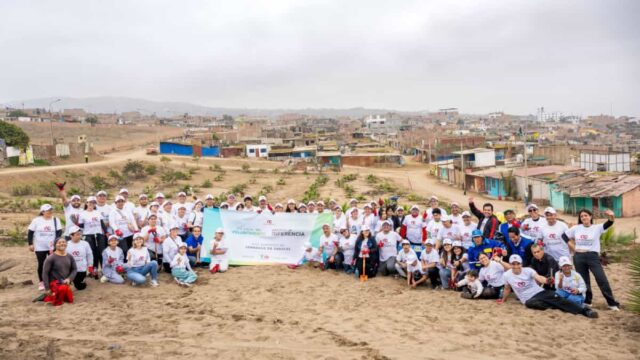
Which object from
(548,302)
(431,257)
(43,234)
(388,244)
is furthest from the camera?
(388,244)

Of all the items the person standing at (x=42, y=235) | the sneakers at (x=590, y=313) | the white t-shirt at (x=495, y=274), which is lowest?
the sneakers at (x=590, y=313)

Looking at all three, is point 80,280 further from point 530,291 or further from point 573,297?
point 573,297

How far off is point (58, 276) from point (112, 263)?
1218mm

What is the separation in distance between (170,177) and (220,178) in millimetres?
4227

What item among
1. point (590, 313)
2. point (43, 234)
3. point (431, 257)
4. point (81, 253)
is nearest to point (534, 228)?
point (590, 313)

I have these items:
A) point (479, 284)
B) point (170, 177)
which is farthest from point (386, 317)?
point (170, 177)

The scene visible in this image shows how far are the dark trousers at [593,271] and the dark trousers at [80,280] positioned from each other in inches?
347

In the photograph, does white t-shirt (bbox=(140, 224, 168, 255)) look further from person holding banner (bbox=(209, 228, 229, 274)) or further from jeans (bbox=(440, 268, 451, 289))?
jeans (bbox=(440, 268, 451, 289))

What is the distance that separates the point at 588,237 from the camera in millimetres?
8289

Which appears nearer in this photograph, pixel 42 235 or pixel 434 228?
pixel 42 235

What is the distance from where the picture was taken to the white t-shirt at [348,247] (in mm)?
10695

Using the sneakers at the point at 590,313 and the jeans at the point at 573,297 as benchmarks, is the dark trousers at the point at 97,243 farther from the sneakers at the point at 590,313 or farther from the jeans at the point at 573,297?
the sneakers at the point at 590,313

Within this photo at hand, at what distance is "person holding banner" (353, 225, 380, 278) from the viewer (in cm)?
1027

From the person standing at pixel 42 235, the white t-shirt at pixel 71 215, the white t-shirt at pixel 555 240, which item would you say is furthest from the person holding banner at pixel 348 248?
the person standing at pixel 42 235
